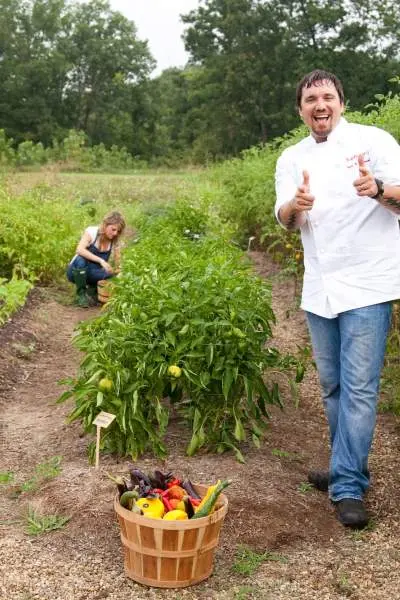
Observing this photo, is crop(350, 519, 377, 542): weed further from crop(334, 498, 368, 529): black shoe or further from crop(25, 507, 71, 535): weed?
crop(25, 507, 71, 535): weed

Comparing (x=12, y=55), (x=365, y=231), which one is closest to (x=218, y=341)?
(x=365, y=231)

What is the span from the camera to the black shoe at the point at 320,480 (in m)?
3.54

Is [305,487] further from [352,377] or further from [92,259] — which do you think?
[92,259]

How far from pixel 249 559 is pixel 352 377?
80cm

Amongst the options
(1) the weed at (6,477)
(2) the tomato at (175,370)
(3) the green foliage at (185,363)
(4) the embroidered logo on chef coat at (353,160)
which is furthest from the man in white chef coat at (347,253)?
(1) the weed at (6,477)

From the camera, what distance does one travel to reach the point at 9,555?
3.00 meters

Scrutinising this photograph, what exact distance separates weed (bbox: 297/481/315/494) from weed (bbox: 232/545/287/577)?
0.52 meters

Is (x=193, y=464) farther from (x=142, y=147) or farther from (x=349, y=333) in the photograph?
(x=142, y=147)

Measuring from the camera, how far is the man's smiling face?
315 centimetres

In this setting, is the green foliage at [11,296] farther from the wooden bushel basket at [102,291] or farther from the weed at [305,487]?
the weed at [305,487]

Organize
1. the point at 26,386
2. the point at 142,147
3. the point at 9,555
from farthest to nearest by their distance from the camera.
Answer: the point at 142,147 < the point at 26,386 < the point at 9,555

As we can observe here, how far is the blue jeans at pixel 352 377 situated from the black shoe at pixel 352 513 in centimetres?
3

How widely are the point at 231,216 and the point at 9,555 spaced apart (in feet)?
28.5

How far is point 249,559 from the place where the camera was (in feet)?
9.78
